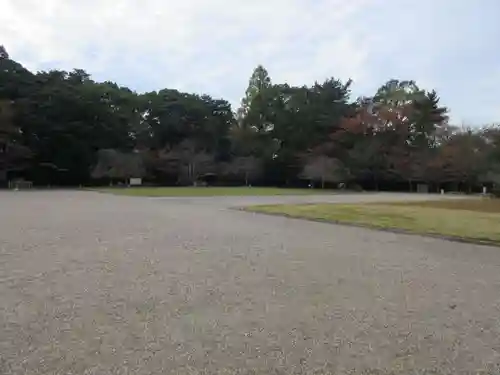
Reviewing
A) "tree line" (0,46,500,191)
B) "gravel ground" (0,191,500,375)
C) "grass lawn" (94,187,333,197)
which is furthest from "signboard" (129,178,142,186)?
"gravel ground" (0,191,500,375)

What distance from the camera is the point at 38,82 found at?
3859 cm

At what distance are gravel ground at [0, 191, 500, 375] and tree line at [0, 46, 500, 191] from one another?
29.3 m

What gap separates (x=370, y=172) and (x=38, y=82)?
91.1 ft

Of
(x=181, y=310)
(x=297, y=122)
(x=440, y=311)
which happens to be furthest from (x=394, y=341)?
(x=297, y=122)

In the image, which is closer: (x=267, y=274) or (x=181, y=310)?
(x=181, y=310)

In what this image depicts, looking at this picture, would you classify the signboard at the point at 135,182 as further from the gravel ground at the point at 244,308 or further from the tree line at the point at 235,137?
the gravel ground at the point at 244,308

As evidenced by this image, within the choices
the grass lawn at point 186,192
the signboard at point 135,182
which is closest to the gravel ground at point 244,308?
the grass lawn at point 186,192

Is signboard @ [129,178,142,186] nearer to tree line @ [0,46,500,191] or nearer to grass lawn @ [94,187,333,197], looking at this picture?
tree line @ [0,46,500,191]

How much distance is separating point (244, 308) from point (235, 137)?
43.4 meters

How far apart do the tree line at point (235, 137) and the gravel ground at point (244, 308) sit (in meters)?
29.3

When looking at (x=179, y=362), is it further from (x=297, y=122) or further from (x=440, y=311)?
(x=297, y=122)

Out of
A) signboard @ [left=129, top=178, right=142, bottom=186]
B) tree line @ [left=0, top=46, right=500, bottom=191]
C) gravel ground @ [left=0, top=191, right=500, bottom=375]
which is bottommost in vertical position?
gravel ground @ [left=0, top=191, right=500, bottom=375]

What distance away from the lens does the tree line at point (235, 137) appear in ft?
124

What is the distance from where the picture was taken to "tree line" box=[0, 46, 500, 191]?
3769cm
